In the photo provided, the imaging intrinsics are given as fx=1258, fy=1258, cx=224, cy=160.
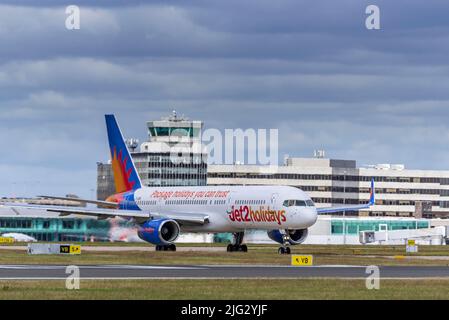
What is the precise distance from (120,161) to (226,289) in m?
73.3

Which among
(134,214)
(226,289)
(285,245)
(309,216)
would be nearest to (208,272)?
(226,289)

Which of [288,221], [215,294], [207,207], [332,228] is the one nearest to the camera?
[215,294]

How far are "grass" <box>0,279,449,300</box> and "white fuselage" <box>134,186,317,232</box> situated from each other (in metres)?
42.5

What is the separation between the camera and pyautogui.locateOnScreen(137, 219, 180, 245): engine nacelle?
334ft

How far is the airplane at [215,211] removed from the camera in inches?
3920

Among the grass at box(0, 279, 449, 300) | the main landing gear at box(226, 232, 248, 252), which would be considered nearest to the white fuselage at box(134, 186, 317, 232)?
the main landing gear at box(226, 232, 248, 252)

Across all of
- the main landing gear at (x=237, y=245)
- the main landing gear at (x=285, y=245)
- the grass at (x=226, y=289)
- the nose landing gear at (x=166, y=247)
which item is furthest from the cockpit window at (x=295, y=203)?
the grass at (x=226, y=289)

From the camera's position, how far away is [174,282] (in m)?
53.9

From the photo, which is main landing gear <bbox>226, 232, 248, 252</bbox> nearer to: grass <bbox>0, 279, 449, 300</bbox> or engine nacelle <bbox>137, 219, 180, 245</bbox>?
engine nacelle <bbox>137, 219, 180, 245</bbox>
